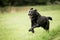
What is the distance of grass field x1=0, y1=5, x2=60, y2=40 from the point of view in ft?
4.95

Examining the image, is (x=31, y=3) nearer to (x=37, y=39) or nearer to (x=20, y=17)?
(x=20, y=17)

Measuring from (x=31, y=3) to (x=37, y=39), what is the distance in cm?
69

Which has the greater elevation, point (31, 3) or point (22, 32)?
point (31, 3)

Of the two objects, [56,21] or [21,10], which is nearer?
[56,21]

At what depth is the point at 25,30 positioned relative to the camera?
1646 mm

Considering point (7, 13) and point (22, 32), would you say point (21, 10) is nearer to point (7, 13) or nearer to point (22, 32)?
point (7, 13)

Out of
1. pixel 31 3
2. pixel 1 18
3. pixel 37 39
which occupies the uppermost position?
pixel 31 3

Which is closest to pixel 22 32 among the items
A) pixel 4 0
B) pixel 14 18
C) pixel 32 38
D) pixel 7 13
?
pixel 32 38

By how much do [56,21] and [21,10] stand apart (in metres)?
0.41

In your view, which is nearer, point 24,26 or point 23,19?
point 24,26

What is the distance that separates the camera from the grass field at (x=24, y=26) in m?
1.51

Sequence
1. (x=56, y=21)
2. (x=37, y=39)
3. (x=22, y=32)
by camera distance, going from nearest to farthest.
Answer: (x=37, y=39) < (x=22, y=32) < (x=56, y=21)

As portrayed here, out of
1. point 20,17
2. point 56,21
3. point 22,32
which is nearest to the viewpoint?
point 22,32

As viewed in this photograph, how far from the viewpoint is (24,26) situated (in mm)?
1728
